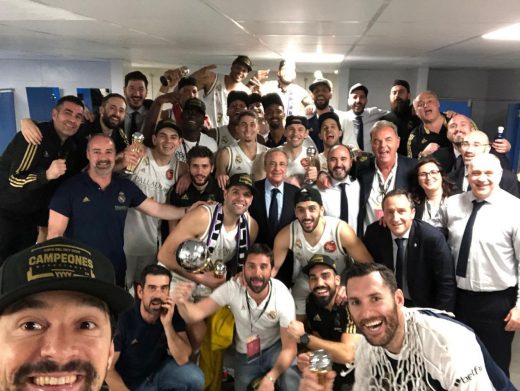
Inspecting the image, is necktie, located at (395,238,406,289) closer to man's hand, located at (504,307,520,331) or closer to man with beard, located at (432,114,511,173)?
man's hand, located at (504,307,520,331)

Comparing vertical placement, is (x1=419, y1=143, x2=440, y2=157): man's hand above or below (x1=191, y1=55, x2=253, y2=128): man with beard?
below

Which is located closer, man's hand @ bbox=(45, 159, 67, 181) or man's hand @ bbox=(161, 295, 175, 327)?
man's hand @ bbox=(161, 295, 175, 327)

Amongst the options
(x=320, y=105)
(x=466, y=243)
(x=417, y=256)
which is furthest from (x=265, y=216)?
(x=320, y=105)

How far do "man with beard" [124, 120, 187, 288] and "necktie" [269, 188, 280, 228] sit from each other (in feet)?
2.44

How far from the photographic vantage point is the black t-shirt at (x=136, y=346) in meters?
2.72

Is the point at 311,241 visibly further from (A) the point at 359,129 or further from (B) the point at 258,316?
(A) the point at 359,129

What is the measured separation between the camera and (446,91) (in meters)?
8.43

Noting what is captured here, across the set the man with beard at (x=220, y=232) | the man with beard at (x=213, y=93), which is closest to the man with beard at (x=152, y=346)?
the man with beard at (x=220, y=232)

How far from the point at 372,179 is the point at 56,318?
8.98 feet

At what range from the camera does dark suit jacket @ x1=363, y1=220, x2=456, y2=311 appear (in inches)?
107

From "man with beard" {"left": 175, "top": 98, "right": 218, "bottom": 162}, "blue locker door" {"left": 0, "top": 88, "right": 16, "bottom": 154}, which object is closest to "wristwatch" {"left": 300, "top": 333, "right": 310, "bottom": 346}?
"man with beard" {"left": 175, "top": 98, "right": 218, "bottom": 162}

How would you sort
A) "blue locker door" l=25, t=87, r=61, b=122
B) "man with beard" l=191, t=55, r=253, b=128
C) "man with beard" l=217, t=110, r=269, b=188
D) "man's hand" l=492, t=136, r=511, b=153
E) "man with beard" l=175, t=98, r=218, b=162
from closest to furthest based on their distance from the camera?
"man's hand" l=492, t=136, r=511, b=153
"man with beard" l=217, t=110, r=269, b=188
"man with beard" l=175, t=98, r=218, b=162
"man with beard" l=191, t=55, r=253, b=128
"blue locker door" l=25, t=87, r=61, b=122

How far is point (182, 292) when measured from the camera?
2.85 metres

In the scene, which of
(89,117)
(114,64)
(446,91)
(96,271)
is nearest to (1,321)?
(96,271)
